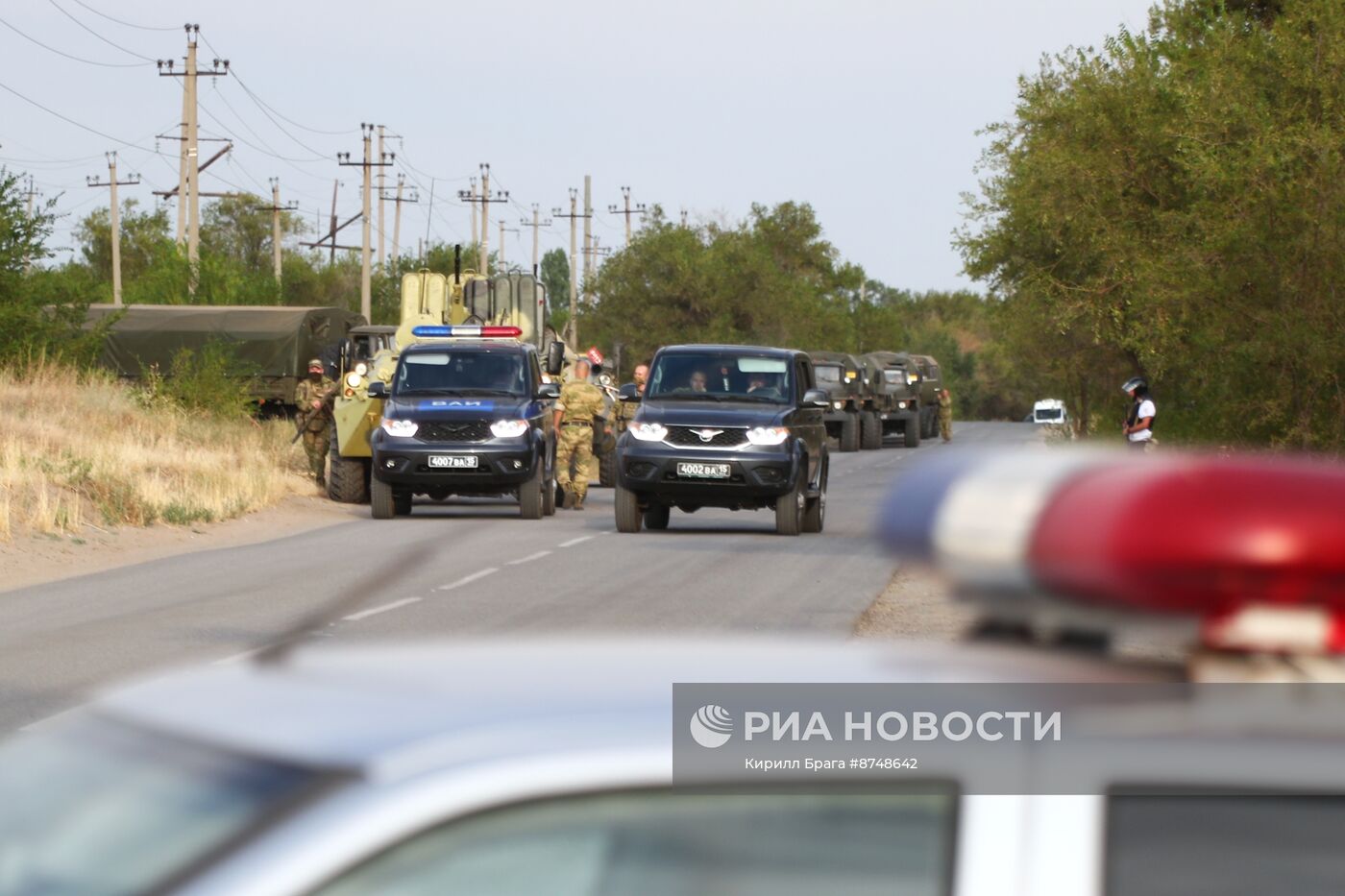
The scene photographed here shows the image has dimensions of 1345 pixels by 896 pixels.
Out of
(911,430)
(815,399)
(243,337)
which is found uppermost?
(815,399)

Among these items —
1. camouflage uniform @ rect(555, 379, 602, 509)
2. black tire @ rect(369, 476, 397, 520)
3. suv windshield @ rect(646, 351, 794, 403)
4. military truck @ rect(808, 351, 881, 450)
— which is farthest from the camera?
military truck @ rect(808, 351, 881, 450)

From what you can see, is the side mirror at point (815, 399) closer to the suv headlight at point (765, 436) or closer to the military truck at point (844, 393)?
the suv headlight at point (765, 436)

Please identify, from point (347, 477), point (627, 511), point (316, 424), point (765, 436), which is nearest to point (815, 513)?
point (765, 436)

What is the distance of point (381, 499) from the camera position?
76.2 feet

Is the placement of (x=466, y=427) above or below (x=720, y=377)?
below

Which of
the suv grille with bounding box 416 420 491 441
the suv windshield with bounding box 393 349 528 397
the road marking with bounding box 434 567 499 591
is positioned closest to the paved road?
the road marking with bounding box 434 567 499 591

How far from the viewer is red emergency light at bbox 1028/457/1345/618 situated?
1839 mm

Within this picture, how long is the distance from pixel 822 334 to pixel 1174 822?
100 m

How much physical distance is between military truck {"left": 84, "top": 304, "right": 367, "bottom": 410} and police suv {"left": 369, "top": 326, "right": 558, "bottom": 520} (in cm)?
2022

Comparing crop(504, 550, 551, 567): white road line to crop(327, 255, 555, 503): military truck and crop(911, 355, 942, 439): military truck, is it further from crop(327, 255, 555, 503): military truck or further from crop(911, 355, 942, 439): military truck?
crop(911, 355, 942, 439): military truck

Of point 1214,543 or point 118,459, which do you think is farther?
point 118,459

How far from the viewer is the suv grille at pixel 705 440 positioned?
2031cm

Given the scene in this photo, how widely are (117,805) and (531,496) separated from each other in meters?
20.8

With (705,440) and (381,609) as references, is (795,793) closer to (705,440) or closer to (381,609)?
(381,609)
